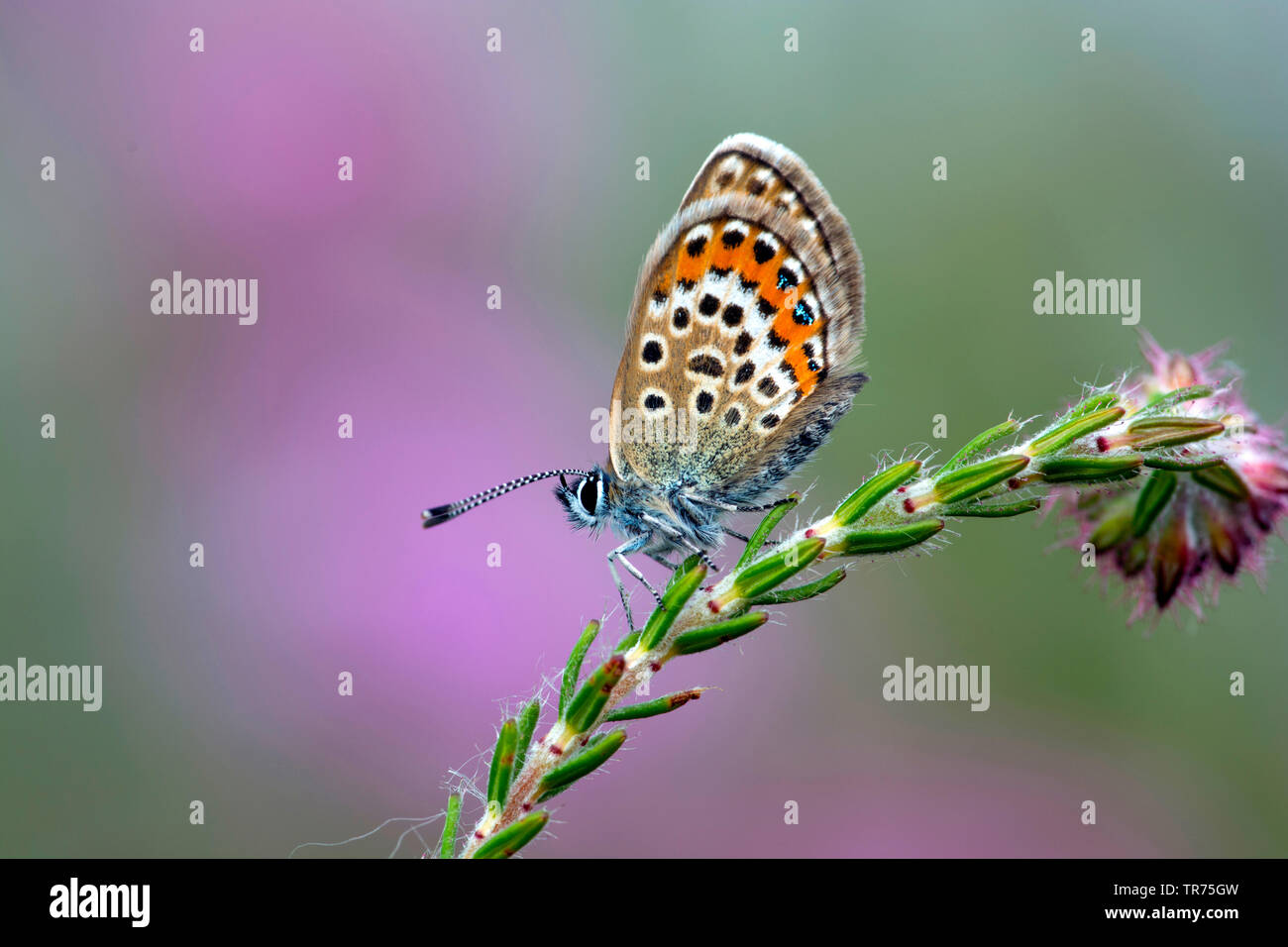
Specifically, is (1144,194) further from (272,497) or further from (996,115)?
(272,497)

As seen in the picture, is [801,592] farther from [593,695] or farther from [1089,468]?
[1089,468]

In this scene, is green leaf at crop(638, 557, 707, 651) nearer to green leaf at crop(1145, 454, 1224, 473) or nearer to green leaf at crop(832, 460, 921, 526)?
green leaf at crop(832, 460, 921, 526)

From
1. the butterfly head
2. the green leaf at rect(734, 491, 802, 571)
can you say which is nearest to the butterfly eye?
the butterfly head

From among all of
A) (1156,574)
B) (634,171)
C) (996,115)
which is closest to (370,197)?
(634,171)

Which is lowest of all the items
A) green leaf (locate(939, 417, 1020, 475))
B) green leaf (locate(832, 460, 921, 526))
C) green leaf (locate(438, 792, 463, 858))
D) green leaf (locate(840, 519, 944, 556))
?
green leaf (locate(438, 792, 463, 858))

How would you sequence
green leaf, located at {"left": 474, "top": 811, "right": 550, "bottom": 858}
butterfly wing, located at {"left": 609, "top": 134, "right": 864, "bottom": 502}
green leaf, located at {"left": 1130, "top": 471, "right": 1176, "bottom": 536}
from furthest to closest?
butterfly wing, located at {"left": 609, "top": 134, "right": 864, "bottom": 502} < green leaf, located at {"left": 1130, "top": 471, "right": 1176, "bottom": 536} < green leaf, located at {"left": 474, "top": 811, "right": 550, "bottom": 858}

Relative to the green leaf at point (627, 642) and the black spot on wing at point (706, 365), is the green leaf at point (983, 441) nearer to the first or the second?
the green leaf at point (627, 642)

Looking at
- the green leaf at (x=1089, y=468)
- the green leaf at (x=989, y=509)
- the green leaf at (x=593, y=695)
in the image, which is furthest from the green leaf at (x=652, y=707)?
the green leaf at (x=1089, y=468)
